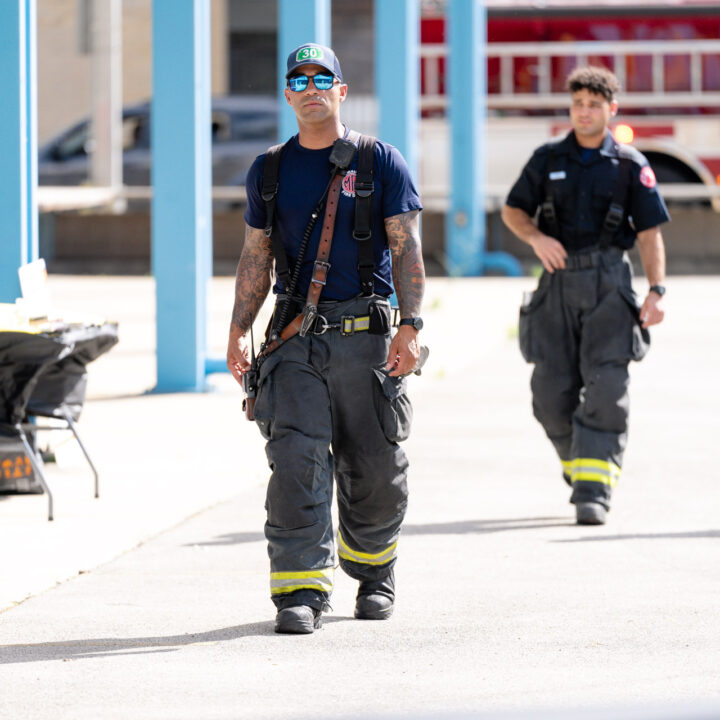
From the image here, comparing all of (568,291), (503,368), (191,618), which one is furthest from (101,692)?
(503,368)

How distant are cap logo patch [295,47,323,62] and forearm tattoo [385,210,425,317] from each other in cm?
57

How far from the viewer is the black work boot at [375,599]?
604cm

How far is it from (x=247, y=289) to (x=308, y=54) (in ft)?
2.71

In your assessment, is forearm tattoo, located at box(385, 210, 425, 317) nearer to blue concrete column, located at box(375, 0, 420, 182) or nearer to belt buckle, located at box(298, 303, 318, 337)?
belt buckle, located at box(298, 303, 318, 337)

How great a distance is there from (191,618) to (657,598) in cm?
160

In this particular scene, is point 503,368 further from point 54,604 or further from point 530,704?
point 530,704

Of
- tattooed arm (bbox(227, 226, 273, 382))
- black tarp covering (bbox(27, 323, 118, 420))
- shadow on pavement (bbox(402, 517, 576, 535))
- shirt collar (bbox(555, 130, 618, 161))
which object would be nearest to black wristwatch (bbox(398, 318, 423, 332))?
tattooed arm (bbox(227, 226, 273, 382))

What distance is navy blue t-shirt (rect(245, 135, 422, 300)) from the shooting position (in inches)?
232

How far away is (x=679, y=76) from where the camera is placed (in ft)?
85.1

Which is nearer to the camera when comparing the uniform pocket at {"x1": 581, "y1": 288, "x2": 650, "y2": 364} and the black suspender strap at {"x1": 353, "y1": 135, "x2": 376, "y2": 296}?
the black suspender strap at {"x1": 353, "y1": 135, "x2": 376, "y2": 296}

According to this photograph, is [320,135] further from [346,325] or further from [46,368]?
[46,368]

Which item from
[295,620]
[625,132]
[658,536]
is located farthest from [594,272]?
[625,132]

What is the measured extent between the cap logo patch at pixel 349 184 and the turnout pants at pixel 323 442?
0.35 meters

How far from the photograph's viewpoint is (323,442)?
586 centimetres
